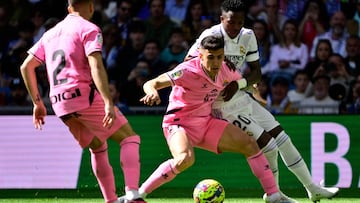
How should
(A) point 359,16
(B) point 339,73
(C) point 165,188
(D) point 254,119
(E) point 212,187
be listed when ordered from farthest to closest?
1. (A) point 359,16
2. (B) point 339,73
3. (C) point 165,188
4. (D) point 254,119
5. (E) point 212,187

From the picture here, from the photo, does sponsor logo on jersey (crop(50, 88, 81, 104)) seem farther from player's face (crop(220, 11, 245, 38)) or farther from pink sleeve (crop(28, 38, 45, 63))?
player's face (crop(220, 11, 245, 38))

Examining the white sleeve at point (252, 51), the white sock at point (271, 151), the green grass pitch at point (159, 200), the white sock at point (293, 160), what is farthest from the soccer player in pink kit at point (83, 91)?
the green grass pitch at point (159, 200)

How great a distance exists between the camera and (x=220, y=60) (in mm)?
9648

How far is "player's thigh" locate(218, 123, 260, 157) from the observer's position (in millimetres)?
9773

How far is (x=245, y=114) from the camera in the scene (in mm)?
10664

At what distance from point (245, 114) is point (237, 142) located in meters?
0.94

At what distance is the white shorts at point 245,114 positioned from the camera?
413 inches

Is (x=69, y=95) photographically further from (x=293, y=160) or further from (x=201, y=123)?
(x=293, y=160)

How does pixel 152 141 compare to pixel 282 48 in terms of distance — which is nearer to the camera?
pixel 152 141

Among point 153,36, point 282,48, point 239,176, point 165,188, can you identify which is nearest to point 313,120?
point 239,176

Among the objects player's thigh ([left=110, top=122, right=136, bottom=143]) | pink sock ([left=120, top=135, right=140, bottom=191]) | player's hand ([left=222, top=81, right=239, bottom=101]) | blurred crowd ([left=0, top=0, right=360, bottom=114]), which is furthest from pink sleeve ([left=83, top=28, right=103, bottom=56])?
blurred crowd ([left=0, top=0, right=360, bottom=114])

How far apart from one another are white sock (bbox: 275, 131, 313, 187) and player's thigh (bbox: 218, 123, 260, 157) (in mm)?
1036

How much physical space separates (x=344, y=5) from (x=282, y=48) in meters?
1.52

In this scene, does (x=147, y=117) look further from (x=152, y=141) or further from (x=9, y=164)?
(x=9, y=164)
